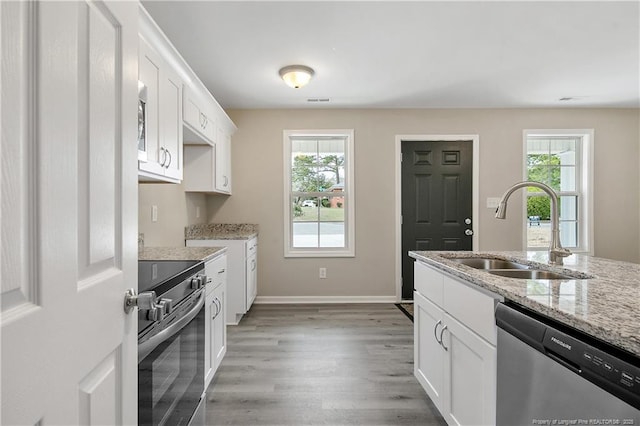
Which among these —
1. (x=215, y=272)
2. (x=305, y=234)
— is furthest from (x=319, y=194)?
(x=215, y=272)

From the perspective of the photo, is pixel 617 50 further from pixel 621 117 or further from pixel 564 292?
pixel 564 292

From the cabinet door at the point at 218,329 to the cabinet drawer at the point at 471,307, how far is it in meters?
1.37

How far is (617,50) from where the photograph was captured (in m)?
2.70

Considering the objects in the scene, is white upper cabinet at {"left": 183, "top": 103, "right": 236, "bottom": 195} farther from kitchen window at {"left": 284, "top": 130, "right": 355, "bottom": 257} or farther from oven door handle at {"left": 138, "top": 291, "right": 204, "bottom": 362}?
oven door handle at {"left": 138, "top": 291, "right": 204, "bottom": 362}

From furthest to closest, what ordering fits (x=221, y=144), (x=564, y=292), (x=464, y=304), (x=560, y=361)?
1. (x=221, y=144)
2. (x=464, y=304)
3. (x=564, y=292)
4. (x=560, y=361)

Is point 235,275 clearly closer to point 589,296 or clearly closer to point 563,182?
point 589,296

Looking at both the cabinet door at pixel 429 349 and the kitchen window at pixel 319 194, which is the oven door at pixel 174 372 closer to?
the cabinet door at pixel 429 349

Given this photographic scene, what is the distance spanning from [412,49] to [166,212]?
2.46 metres

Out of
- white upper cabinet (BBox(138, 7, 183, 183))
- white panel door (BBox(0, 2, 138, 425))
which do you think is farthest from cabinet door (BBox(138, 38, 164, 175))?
white panel door (BBox(0, 2, 138, 425))

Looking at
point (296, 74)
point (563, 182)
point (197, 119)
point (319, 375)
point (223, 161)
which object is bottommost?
point (319, 375)

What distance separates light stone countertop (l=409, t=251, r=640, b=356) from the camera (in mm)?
707

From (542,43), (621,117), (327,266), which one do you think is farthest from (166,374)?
(621,117)

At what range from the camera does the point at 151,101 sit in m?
1.77

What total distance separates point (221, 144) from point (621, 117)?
4.95 metres
